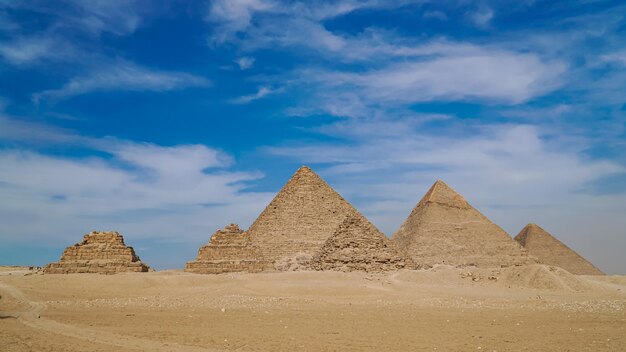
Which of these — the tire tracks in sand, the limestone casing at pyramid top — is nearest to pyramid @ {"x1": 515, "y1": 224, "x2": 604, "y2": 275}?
the limestone casing at pyramid top

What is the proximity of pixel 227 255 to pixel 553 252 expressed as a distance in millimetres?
38591

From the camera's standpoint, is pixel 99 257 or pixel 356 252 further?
pixel 356 252

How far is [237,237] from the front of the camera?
29.9 m

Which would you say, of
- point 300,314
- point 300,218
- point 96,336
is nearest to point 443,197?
point 300,218

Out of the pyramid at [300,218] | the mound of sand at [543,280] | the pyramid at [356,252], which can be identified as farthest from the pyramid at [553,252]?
the pyramid at [356,252]

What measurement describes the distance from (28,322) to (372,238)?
72.1 ft

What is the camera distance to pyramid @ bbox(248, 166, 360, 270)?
37781mm

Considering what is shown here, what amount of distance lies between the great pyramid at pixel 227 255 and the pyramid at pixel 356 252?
3.90m

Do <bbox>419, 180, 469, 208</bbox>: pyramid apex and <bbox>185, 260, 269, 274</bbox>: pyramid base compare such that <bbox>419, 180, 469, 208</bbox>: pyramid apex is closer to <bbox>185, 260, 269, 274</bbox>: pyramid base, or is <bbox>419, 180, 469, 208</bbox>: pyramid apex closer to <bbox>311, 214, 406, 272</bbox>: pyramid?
<bbox>311, 214, 406, 272</bbox>: pyramid

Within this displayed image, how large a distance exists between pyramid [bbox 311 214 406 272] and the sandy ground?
3.11 meters

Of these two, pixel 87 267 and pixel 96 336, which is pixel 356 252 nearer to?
pixel 87 267

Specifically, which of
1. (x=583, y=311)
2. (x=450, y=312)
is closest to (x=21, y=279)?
(x=450, y=312)

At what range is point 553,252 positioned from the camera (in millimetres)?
55031

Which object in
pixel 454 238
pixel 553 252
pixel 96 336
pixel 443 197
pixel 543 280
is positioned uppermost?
pixel 443 197
